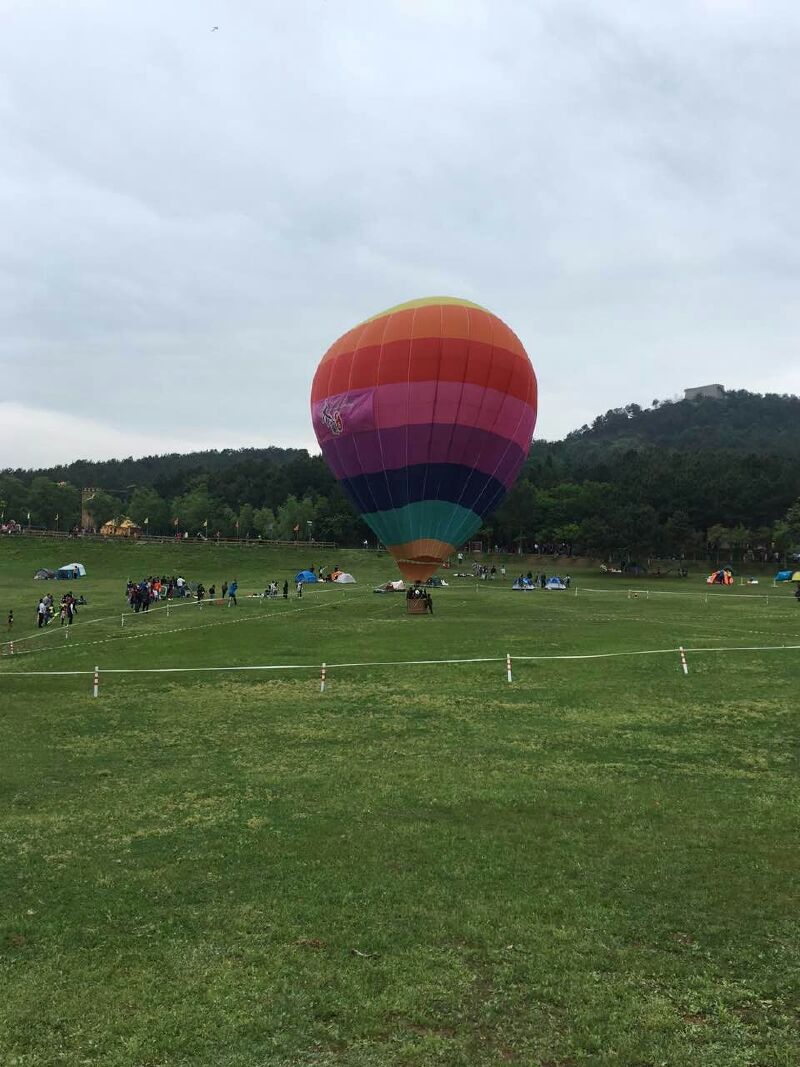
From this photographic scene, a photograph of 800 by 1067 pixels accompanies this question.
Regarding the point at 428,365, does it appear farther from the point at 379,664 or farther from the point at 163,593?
the point at 163,593

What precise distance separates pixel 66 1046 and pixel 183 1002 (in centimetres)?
83

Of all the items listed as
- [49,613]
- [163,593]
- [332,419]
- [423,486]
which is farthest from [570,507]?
[49,613]

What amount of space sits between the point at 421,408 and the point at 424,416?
330 mm

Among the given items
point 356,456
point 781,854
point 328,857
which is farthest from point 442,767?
point 356,456

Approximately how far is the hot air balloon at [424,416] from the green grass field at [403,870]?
12783 millimetres

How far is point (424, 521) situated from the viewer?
29969mm

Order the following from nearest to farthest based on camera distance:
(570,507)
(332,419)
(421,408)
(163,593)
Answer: (421,408), (332,419), (163,593), (570,507)

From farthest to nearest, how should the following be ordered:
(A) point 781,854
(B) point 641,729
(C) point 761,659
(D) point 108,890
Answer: (C) point 761,659, (B) point 641,729, (A) point 781,854, (D) point 108,890

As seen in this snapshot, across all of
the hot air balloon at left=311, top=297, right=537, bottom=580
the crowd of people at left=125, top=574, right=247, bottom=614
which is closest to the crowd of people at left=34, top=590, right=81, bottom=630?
the crowd of people at left=125, top=574, right=247, bottom=614

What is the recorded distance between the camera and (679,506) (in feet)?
311

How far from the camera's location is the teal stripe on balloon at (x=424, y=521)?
1174 inches

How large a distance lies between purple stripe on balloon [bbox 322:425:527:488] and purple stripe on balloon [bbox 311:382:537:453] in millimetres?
256

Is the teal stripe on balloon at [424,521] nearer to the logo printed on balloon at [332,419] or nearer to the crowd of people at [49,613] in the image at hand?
the logo printed on balloon at [332,419]

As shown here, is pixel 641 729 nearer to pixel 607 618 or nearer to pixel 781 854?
pixel 781 854
